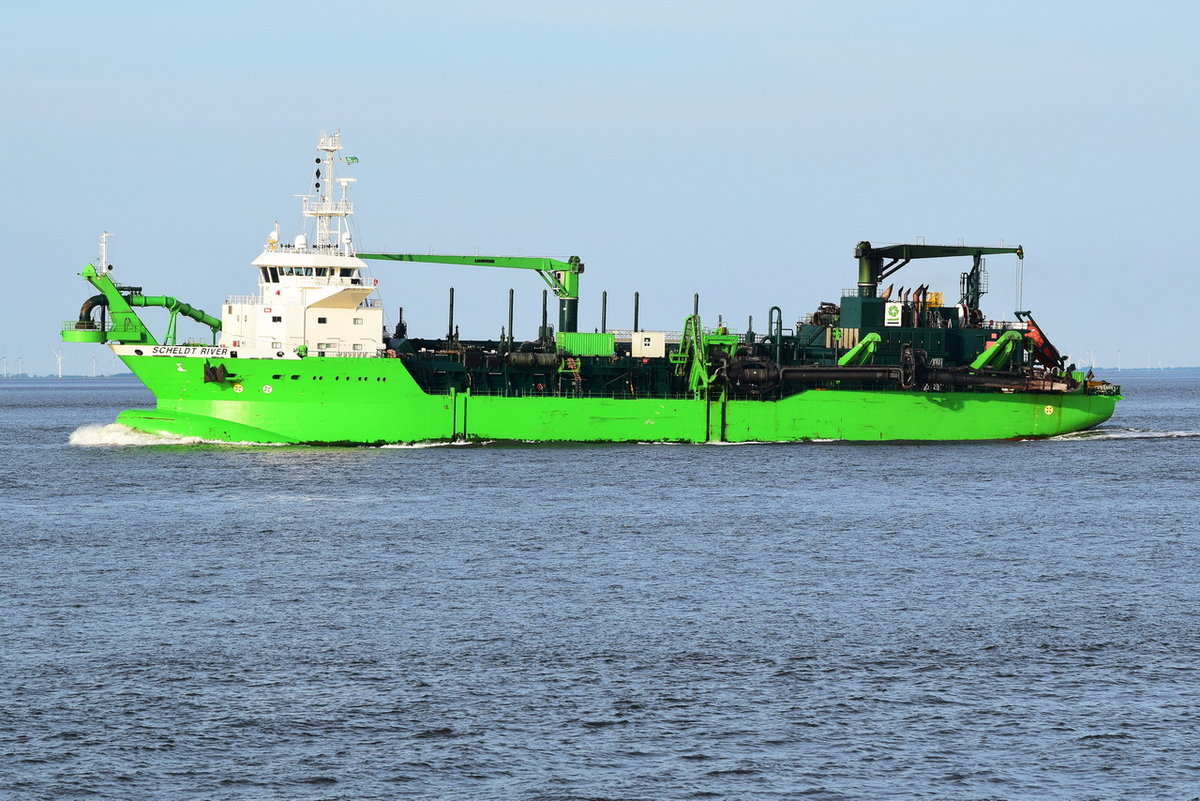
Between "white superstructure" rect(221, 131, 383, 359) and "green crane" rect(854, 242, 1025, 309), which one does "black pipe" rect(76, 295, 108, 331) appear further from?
"green crane" rect(854, 242, 1025, 309)

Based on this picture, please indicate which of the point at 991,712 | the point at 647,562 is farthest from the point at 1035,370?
the point at 991,712

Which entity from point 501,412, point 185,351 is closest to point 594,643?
point 501,412

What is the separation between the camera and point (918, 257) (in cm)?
8062

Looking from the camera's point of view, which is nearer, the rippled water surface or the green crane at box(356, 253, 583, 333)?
the rippled water surface

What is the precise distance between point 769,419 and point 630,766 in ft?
165

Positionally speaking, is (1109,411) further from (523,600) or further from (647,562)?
(523,600)

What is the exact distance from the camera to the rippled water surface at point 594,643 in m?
20.2

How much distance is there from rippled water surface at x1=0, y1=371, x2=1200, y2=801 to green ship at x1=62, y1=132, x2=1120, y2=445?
36.6 feet

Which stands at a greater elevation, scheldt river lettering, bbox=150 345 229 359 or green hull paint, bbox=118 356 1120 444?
scheldt river lettering, bbox=150 345 229 359

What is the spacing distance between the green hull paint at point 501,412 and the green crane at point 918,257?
9.17 metres

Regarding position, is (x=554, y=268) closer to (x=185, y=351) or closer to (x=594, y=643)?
(x=185, y=351)

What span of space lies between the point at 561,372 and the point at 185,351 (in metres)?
17.2

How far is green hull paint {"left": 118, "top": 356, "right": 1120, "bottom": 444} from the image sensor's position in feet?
206

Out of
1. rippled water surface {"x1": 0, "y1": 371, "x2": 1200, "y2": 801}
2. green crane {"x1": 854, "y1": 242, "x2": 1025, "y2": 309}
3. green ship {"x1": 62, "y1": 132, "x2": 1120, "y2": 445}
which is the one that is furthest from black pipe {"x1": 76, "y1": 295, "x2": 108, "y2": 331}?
green crane {"x1": 854, "y1": 242, "x2": 1025, "y2": 309}
